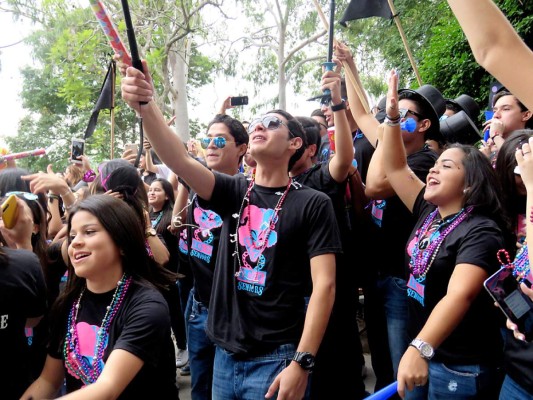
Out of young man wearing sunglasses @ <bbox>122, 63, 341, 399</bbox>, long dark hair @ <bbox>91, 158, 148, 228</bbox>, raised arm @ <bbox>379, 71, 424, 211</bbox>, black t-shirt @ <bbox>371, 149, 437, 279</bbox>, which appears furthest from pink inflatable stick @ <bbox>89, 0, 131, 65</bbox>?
black t-shirt @ <bbox>371, 149, 437, 279</bbox>

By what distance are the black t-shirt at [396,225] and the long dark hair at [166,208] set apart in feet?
6.73

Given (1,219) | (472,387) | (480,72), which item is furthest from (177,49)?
(472,387)

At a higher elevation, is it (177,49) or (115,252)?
(177,49)

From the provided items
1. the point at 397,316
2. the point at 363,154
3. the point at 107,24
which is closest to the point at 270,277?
the point at 397,316

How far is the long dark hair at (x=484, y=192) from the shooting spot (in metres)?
2.28

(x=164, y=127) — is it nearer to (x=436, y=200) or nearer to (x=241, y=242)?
(x=241, y=242)

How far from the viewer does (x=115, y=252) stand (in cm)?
218

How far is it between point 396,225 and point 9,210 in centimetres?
219

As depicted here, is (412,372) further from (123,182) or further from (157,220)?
(157,220)

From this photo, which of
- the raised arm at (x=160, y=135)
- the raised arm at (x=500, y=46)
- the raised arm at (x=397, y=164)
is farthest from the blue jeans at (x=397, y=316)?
the raised arm at (x=500, y=46)

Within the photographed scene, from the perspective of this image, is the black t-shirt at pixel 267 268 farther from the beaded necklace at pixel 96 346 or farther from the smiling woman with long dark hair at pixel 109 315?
the beaded necklace at pixel 96 346

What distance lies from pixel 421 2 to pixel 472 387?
1238 centimetres

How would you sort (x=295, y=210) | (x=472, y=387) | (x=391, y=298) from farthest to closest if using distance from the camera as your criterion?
1. (x=391, y=298)
2. (x=295, y=210)
3. (x=472, y=387)

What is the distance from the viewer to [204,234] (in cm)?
314
